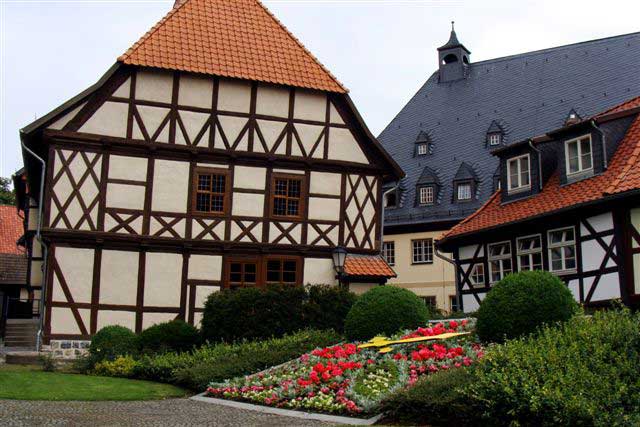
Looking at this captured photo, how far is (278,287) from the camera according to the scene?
21.2 meters

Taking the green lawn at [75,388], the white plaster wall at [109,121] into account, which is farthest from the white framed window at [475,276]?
the green lawn at [75,388]

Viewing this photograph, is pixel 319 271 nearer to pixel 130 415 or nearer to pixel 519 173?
pixel 519 173

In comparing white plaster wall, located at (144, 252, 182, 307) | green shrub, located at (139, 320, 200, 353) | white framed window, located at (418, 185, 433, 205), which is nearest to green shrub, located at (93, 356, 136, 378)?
green shrub, located at (139, 320, 200, 353)

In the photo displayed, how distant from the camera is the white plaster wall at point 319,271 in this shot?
2500cm

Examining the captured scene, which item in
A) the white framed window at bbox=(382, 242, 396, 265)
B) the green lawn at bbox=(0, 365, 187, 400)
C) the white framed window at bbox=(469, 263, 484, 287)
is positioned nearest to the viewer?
the green lawn at bbox=(0, 365, 187, 400)

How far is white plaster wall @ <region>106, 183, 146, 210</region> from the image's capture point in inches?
912

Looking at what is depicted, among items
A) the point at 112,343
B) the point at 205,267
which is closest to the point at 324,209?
the point at 205,267

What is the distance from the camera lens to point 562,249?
2177 centimetres

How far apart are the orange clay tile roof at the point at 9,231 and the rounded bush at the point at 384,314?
96.2ft

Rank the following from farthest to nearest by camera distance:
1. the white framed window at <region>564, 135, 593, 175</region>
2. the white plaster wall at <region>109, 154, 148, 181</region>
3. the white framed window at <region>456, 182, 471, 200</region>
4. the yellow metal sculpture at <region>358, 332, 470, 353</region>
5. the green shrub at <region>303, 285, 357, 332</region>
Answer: the white framed window at <region>456, 182, 471, 200</region> → the white plaster wall at <region>109, 154, 148, 181</region> → the white framed window at <region>564, 135, 593, 175</region> → the green shrub at <region>303, 285, 357, 332</region> → the yellow metal sculpture at <region>358, 332, 470, 353</region>

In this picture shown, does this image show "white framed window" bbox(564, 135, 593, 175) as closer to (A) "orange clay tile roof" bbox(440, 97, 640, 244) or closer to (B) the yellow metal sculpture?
(A) "orange clay tile roof" bbox(440, 97, 640, 244)

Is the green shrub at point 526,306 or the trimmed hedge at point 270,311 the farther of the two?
the trimmed hedge at point 270,311

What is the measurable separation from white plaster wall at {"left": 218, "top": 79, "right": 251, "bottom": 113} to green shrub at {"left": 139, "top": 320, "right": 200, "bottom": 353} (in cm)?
728

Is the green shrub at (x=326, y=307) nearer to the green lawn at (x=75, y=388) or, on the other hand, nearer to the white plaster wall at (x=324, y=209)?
the white plaster wall at (x=324, y=209)
